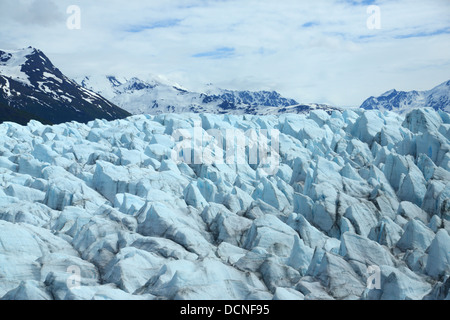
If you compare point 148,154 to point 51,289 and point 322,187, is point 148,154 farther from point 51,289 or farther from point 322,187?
point 51,289

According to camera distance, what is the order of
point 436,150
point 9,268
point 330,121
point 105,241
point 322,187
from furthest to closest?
point 330,121
point 436,150
point 322,187
point 105,241
point 9,268

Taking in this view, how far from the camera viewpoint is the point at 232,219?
94.9 ft

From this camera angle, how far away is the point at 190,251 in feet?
82.5

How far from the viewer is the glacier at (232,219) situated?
19484mm

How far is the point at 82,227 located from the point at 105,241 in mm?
3019

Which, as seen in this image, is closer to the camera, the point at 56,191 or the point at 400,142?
the point at 56,191

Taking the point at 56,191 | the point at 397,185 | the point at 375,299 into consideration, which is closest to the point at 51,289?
the point at 375,299

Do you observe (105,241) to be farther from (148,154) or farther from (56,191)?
(148,154)

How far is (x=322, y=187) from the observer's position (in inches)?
1291

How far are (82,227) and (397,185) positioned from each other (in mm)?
23708

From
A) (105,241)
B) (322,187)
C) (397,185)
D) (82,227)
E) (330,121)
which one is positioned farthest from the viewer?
(330,121)

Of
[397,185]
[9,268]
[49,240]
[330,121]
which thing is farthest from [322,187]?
[330,121]

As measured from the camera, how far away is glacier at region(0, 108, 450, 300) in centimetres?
1948

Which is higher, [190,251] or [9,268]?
[9,268]
